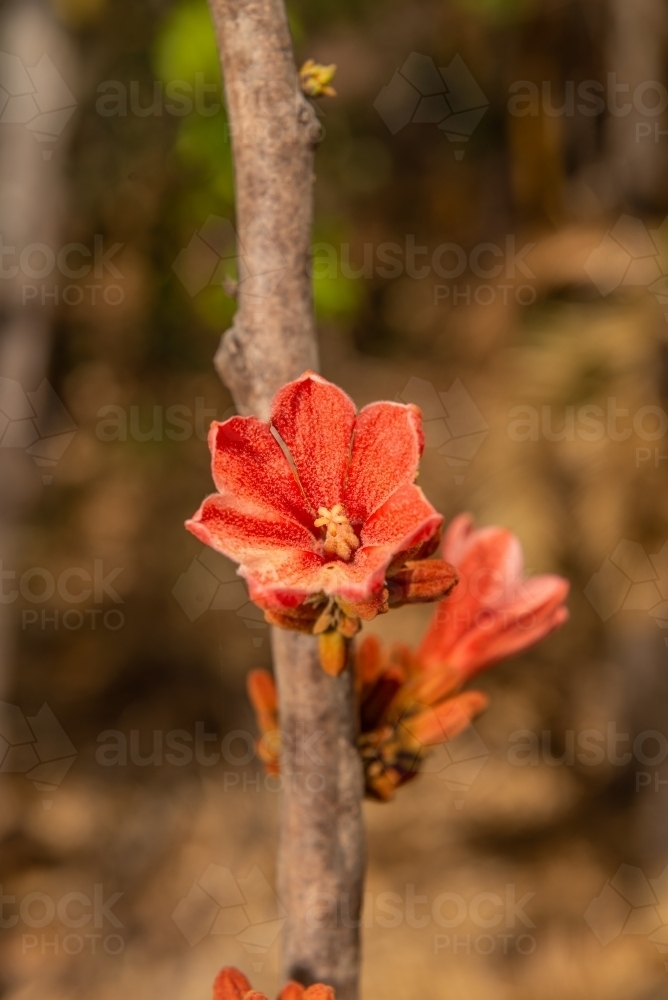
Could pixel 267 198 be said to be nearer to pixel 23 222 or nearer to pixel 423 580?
pixel 423 580

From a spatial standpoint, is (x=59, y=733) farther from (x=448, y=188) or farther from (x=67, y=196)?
(x=448, y=188)

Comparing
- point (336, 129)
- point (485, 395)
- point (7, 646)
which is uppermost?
point (336, 129)

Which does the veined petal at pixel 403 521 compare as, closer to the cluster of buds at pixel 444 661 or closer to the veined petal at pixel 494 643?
the cluster of buds at pixel 444 661

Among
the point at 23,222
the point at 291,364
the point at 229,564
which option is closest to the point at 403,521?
the point at 291,364

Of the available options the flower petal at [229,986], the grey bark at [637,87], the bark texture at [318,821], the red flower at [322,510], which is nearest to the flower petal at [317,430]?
the red flower at [322,510]

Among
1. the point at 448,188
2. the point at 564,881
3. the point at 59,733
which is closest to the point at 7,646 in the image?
the point at 59,733

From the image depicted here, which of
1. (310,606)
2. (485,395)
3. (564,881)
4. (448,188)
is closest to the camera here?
(310,606)

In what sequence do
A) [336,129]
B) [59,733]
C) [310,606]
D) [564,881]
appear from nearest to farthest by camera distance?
[310,606], [336,129], [564,881], [59,733]
